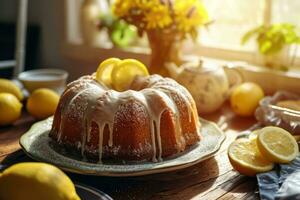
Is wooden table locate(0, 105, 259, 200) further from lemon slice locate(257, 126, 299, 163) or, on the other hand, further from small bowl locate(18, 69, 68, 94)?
small bowl locate(18, 69, 68, 94)

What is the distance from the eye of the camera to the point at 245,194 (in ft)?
2.41

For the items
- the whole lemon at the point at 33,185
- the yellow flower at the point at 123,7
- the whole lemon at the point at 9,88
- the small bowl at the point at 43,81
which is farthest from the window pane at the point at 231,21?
the whole lemon at the point at 33,185

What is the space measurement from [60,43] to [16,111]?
2.31 feet

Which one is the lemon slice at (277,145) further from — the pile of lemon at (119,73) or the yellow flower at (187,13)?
the yellow flower at (187,13)

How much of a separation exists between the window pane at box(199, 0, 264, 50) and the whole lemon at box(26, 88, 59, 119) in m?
0.62

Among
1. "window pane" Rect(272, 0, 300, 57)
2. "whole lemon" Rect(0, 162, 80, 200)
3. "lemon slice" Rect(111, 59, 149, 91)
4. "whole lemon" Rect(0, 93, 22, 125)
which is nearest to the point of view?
"whole lemon" Rect(0, 162, 80, 200)

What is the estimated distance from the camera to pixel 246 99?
114 cm

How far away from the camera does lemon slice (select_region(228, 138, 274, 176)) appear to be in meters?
0.76

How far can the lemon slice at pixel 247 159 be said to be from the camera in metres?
0.76

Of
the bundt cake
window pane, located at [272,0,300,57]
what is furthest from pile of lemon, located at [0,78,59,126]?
window pane, located at [272,0,300,57]

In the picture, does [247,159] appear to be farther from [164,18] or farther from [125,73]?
[164,18]

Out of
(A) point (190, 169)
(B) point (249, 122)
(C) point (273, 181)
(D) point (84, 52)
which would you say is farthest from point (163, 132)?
(D) point (84, 52)

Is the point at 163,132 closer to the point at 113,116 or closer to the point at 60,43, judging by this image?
the point at 113,116

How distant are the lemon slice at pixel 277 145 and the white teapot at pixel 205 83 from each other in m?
0.36
